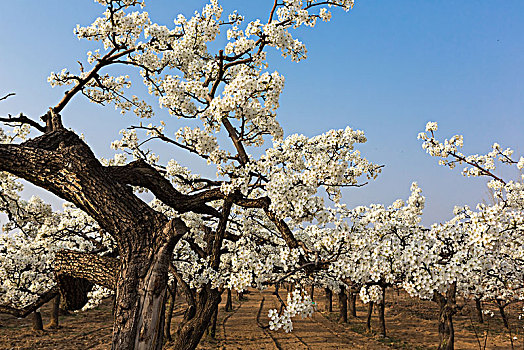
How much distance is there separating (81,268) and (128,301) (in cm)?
209

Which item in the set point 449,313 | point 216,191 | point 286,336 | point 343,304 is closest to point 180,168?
point 216,191

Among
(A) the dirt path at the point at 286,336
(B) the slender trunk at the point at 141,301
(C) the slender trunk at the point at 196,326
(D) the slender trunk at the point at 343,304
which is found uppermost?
(B) the slender trunk at the point at 141,301

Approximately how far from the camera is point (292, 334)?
66.4ft

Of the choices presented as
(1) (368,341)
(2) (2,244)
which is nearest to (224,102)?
(2) (2,244)

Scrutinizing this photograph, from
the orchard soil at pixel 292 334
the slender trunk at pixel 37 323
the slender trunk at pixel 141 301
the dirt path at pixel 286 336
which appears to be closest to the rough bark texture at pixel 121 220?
the slender trunk at pixel 141 301

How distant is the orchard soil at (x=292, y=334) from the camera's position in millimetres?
16594

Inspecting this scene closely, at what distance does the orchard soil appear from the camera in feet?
54.4

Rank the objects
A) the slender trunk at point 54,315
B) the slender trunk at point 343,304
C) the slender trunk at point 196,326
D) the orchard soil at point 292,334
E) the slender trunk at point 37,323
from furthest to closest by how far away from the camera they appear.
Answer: the slender trunk at point 343,304 → the slender trunk at point 54,315 → the slender trunk at point 37,323 → the orchard soil at point 292,334 → the slender trunk at point 196,326

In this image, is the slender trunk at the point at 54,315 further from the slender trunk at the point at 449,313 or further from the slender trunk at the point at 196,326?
the slender trunk at the point at 449,313

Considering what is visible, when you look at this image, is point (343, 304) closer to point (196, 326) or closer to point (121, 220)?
point (196, 326)

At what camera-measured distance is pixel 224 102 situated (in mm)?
5941

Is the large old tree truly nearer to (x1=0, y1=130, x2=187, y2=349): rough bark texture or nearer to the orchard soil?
(x1=0, y1=130, x2=187, y2=349): rough bark texture

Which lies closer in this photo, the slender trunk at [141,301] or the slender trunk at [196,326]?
the slender trunk at [141,301]

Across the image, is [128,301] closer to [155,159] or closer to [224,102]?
[224,102]
